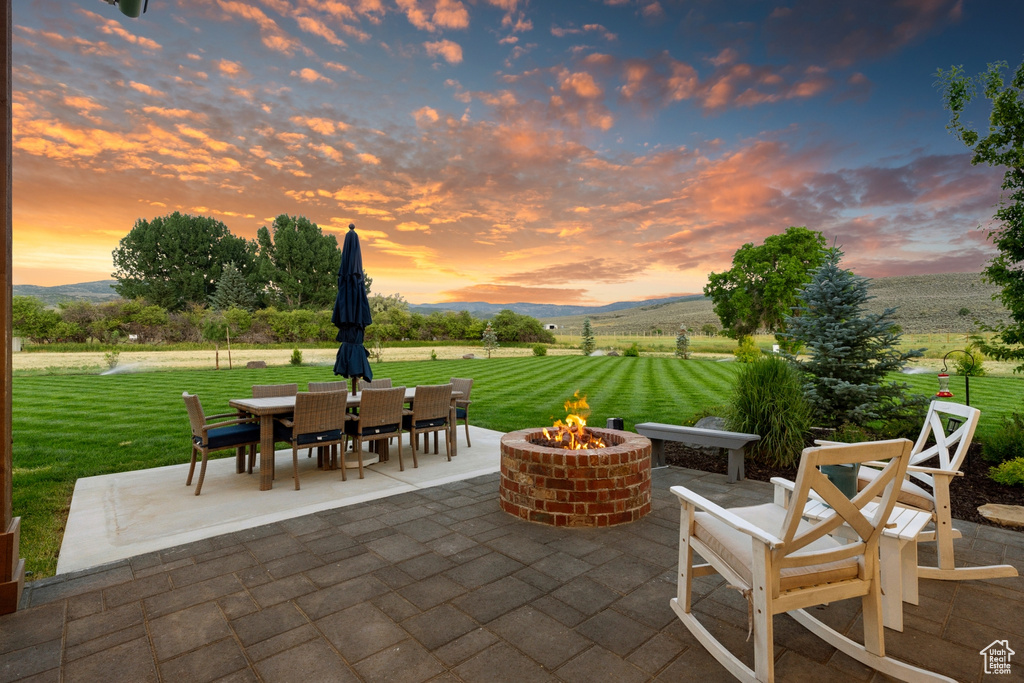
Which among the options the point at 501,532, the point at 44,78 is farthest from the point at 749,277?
the point at 44,78

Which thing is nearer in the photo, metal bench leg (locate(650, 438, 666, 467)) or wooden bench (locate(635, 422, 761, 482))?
wooden bench (locate(635, 422, 761, 482))

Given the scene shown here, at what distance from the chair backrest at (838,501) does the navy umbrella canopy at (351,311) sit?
535 cm

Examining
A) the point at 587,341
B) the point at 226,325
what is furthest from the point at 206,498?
the point at 587,341

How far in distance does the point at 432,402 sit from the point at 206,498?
8.47 ft

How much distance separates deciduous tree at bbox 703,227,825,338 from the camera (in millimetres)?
28516

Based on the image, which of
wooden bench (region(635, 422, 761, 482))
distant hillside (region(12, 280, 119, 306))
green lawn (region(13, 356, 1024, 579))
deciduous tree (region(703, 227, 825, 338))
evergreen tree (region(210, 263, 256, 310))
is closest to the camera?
wooden bench (region(635, 422, 761, 482))

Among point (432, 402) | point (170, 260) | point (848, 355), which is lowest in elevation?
point (432, 402)

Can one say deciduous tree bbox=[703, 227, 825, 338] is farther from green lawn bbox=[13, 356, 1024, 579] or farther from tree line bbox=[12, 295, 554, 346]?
tree line bbox=[12, 295, 554, 346]

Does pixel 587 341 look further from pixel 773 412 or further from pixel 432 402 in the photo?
pixel 432 402

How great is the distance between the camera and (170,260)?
3988 centimetres

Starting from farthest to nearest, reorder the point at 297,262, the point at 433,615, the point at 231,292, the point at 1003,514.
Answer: the point at 297,262 → the point at 231,292 → the point at 1003,514 → the point at 433,615

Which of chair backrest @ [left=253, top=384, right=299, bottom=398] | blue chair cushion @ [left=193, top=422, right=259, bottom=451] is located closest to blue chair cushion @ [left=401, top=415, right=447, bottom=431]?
chair backrest @ [left=253, top=384, right=299, bottom=398]

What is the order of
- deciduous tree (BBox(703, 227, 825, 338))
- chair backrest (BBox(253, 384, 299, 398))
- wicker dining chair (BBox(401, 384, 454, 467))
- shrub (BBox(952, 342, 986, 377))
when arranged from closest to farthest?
1. wicker dining chair (BBox(401, 384, 454, 467))
2. chair backrest (BBox(253, 384, 299, 398))
3. shrub (BBox(952, 342, 986, 377))
4. deciduous tree (BBox(703, 227, 825, 338))

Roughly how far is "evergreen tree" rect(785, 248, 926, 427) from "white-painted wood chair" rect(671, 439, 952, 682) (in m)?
4.90
